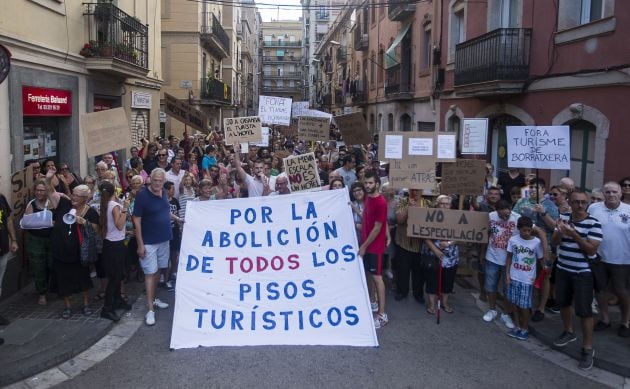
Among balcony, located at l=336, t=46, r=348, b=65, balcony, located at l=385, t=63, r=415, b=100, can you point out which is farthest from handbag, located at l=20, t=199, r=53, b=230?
balcony, located at l=336, t=46, r=348, b=65

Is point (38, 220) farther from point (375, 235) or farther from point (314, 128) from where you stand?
point (314, 128)

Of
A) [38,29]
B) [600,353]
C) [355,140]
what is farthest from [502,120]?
[38,29]

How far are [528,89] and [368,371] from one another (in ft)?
31.5

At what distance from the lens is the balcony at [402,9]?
2168cm

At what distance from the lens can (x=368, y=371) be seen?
519cm

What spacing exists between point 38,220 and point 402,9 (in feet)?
60.6

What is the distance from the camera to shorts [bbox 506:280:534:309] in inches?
236

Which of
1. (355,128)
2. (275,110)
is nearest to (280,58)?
(275,110)

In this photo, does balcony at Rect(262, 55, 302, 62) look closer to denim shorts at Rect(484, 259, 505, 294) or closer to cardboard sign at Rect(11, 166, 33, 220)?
cardboard sign at Rect(11, 166, 33, 220)

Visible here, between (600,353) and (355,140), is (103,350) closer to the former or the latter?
(600,353)

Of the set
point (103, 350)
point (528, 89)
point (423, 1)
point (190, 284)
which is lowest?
point (103, 350)

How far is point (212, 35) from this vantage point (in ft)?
93.9

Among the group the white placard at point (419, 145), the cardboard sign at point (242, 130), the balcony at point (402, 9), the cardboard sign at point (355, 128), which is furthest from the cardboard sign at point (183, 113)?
the balcony at point (402, 9)

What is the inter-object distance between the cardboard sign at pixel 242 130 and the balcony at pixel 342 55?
3478 centimetres
